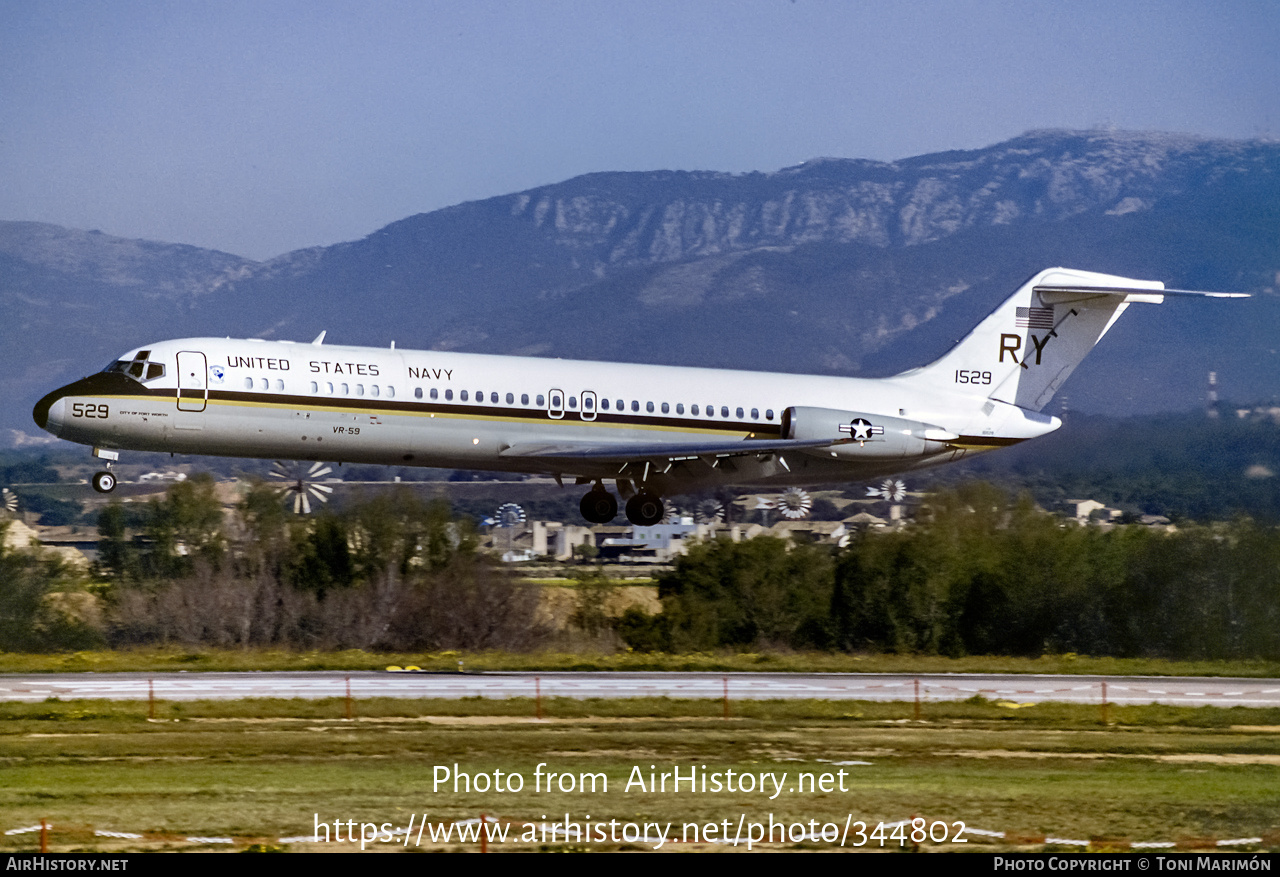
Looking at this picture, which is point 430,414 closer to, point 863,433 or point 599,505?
point 599,505

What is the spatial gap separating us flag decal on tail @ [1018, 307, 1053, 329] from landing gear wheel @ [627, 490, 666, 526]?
1094 cm

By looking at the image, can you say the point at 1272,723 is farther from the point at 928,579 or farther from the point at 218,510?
the point at 218,510

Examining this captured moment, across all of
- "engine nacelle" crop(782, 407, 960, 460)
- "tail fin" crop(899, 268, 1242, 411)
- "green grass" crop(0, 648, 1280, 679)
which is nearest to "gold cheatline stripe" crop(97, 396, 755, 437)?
"engine nacelle" crop(782, 407, 960, 460)

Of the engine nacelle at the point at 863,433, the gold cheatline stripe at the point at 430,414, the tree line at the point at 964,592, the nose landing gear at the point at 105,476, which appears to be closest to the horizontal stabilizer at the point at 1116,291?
the engine nacelle at the point at 863,433

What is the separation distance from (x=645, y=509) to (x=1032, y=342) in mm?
11315

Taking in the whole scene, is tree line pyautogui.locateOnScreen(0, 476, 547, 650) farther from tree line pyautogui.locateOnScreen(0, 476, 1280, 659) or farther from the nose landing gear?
the nose landing gear

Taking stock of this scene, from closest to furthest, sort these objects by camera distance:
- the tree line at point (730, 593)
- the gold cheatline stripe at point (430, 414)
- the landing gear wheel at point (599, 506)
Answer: the gold cheatline stripe at point (430, 414) < the landing gear wheel at point (599, 506) < the tree line at point (730, 593)

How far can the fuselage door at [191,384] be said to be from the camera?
106ft

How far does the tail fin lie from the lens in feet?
133

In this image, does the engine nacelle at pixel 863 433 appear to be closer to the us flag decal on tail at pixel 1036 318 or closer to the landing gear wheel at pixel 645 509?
the landing gear wheel at pixel 645 509

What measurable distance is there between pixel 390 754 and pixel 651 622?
2730 cm

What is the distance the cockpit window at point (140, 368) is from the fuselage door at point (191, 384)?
17.3 inches

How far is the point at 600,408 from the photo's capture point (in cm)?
3469
